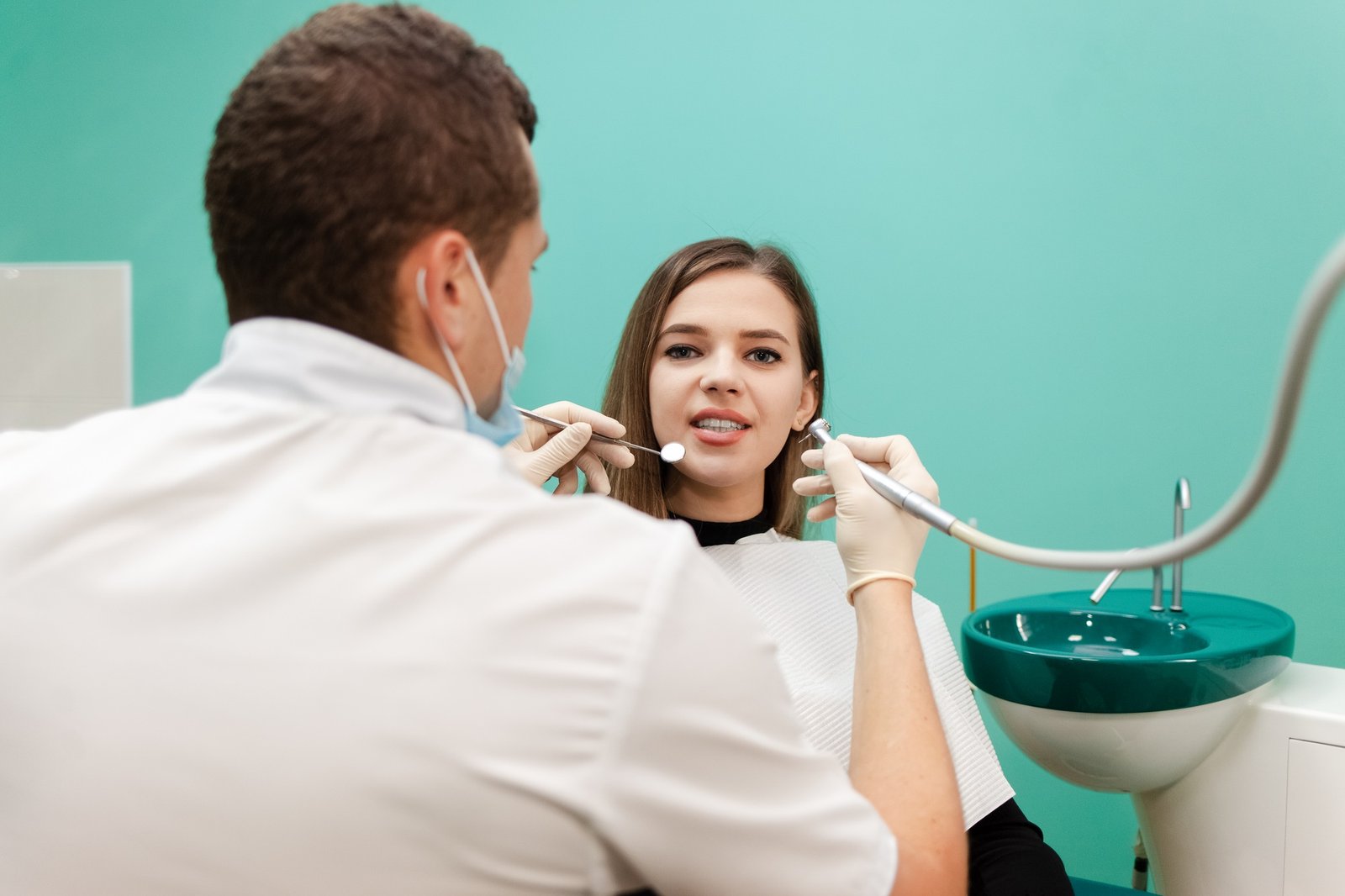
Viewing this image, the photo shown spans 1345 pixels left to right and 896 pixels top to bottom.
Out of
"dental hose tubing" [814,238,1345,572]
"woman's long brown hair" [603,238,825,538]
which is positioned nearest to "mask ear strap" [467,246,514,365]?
"dental hose tubing" [814,238,1345,572]

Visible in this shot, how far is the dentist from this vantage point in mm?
591

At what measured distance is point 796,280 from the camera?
1667 mm

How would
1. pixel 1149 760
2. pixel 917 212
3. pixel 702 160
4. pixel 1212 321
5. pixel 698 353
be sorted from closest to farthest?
pixel 1149 760 → pixel 698 353 → pixel 1212 321 → pixel 917 212 → pixel 702 160

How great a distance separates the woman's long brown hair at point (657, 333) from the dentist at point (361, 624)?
85 centimetres

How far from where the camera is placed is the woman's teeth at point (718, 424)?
156 cm

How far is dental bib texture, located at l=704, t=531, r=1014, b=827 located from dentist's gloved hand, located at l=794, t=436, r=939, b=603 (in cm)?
19

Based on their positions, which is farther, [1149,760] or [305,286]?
[1149,760]

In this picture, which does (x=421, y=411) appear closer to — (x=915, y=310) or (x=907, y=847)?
(x=907, y=847)

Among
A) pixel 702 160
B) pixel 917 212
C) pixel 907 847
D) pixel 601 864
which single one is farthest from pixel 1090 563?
pixel 702 160

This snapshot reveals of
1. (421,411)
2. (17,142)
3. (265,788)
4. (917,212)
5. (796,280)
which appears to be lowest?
(265,788)

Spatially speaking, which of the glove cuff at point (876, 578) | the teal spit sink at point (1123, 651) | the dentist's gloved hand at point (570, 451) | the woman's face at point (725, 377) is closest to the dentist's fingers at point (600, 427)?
the dentist's gloved hand at point (570, 451)

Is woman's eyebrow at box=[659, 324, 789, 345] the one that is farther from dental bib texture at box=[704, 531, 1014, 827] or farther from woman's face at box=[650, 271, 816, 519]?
dental bib texture at box=[704, 531, 1014, 827]

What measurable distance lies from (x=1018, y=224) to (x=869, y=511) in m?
0.98

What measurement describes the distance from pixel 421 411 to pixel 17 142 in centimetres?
264
